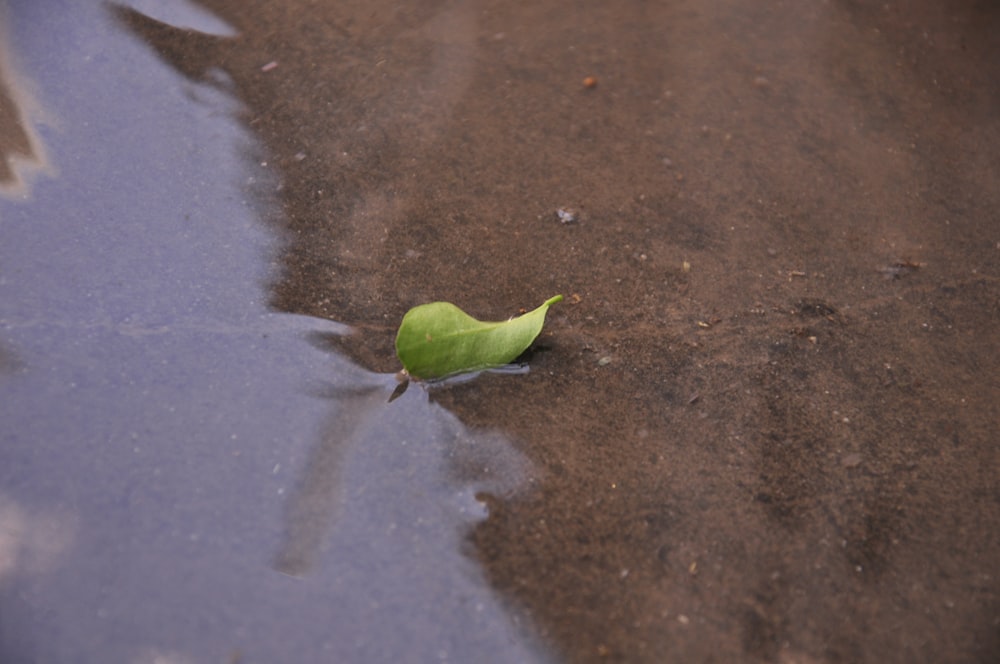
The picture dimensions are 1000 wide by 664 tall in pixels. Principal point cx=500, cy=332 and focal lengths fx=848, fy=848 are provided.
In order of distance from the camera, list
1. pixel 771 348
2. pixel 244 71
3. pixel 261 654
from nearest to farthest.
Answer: pixel 261 654 < pixel 771 348 < pixel 244 71

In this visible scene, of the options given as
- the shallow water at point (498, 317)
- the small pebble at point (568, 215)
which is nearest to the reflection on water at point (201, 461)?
the shallow water at point (498, 317)

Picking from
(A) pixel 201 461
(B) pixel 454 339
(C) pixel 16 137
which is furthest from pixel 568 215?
(C) pixel 16 137

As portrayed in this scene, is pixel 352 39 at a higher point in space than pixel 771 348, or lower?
higher

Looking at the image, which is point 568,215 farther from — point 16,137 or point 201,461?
point 16,137

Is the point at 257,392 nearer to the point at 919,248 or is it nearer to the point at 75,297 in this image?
the point at 75,297

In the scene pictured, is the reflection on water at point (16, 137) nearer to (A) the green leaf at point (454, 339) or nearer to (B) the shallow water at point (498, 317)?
(B) the shallow water at point (498, 317)

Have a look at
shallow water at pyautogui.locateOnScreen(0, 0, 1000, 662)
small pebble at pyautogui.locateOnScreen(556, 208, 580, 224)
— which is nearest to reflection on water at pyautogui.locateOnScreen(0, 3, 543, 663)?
shallow water at pyautogui.locateOnScreen(0, 0, 1000, 662)

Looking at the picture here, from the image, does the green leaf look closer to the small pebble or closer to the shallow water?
the shallow water

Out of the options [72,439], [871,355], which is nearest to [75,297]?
[72,439]
